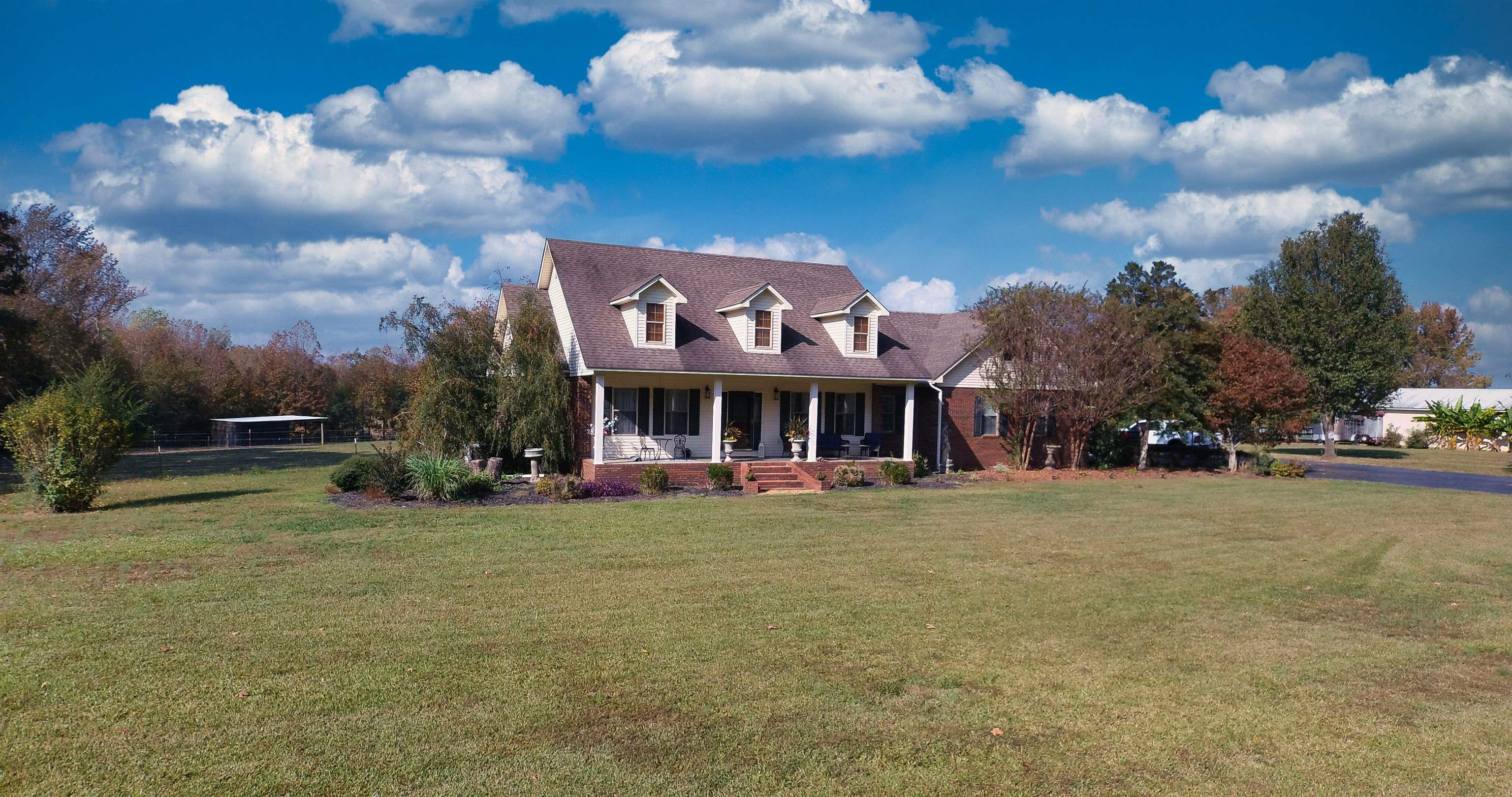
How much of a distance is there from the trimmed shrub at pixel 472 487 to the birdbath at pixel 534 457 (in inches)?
85.2

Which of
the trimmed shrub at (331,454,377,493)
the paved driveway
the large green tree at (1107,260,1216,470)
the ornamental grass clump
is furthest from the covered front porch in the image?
the paved driveway

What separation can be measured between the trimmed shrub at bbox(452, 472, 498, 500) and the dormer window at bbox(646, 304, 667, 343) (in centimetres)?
611

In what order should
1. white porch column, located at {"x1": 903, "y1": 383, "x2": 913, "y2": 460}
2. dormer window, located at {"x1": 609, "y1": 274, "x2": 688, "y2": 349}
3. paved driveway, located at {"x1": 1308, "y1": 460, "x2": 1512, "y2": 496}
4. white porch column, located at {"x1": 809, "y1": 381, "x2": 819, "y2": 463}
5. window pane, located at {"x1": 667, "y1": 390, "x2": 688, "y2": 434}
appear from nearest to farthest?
dormer window, located at {"x1": 609, "y1": 274, "x2": 688, "y2": 349}
white porch column, located at {"x1": 809, "y1": 381, "x2": 819, "y2": 463}
window pane, located at {"x1": 667, "y1": 390, "x2": 688, "y2": 434}
white porch column, located at {"x1": 903, "y1": 383, "x2": 913, "y2": 460}
paved driveway, located at {"x1": 1308, "y1": 460, "x2": 1512, "y2": 496}

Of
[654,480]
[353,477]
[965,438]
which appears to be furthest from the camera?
[965,438]

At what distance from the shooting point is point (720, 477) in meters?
22.0

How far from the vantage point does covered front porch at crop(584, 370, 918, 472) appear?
23922mm

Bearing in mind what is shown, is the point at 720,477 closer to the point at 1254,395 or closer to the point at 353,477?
the point at 353,477

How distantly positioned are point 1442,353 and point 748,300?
8371 cm

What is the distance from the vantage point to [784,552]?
43.1ft

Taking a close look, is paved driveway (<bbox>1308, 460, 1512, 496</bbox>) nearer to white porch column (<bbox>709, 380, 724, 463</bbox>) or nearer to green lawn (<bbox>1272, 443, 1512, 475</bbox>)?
green lawn (<bbox>1272, 443, 1512, 475</bbox>)

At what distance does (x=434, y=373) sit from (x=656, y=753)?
62.9 ft

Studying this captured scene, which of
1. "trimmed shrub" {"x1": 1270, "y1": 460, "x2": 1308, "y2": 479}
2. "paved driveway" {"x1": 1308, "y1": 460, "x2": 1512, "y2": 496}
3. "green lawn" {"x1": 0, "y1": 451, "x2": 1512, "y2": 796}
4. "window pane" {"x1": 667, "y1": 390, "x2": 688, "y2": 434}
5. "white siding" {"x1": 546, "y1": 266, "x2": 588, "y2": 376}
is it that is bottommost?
"green lawn" {"x1": 0, "y1": 451, "x2": 1512, "y2": 796}

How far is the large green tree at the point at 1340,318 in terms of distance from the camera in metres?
41.7

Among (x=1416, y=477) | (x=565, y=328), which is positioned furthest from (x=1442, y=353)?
(x=565, y=328)
